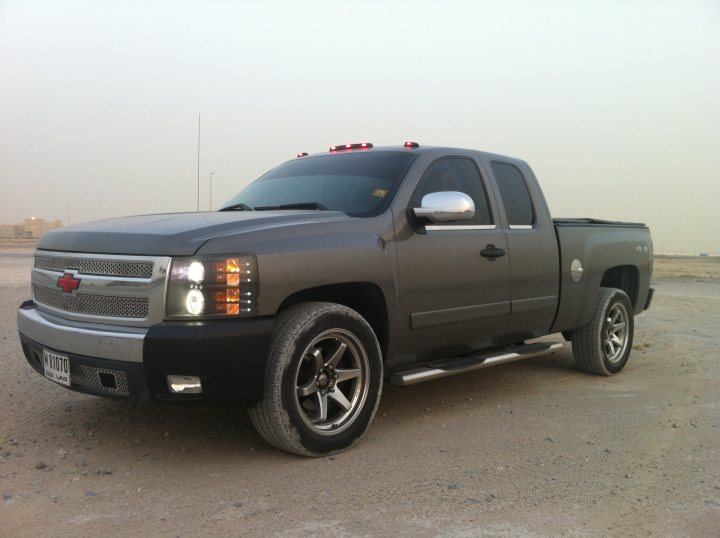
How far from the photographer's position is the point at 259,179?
5562 mm

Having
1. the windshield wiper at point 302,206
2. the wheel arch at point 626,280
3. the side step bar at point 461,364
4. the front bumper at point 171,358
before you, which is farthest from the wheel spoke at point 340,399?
the wheel arch at point 626,280

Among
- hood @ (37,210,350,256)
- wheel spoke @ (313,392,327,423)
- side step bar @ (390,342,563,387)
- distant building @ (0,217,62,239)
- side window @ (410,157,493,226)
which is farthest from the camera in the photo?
distant building @ (0,217,62,239)

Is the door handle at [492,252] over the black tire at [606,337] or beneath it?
over

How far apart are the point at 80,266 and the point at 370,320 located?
1.75 meters

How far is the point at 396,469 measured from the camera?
366 centimetres

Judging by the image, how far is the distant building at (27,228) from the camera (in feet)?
282

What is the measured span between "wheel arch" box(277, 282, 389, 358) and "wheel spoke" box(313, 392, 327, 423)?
0.55 meters

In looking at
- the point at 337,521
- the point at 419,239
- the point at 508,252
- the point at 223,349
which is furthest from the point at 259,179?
the point at 337,521

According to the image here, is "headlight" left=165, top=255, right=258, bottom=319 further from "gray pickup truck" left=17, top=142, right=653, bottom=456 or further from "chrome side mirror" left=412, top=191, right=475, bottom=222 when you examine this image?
"chrome side mirror" left=412, top=191, right=475, bottom=222

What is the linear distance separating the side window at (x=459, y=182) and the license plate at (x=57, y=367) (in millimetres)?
2400

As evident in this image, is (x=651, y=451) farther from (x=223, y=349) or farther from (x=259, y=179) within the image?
(x=259, y=179)

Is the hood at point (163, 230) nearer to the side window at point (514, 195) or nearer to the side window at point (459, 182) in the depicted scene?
the side window at point (459, 182)

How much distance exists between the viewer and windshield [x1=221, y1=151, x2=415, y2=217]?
14.8 ft

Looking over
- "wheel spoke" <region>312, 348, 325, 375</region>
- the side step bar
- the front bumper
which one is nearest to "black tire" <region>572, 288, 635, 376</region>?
the side step bar
